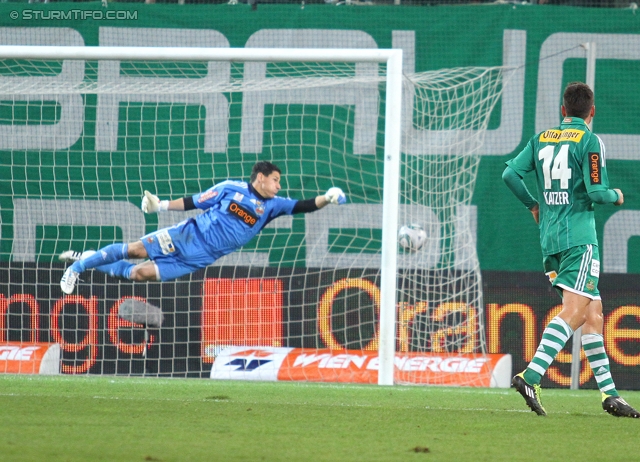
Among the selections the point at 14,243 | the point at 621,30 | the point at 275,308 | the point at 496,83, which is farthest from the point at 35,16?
the point at 621,30

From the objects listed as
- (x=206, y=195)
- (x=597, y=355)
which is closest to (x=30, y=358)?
(x=206, y=195)

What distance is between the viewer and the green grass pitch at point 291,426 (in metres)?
A: 3.69

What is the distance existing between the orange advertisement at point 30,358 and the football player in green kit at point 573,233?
5.08 m

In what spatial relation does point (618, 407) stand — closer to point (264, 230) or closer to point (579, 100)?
point (579, 100)

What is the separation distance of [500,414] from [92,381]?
304 centimetres

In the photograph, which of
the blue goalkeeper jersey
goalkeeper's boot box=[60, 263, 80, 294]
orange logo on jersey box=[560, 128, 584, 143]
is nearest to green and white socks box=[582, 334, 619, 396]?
orange logo on jersey box=[560, 128, 584, 143]

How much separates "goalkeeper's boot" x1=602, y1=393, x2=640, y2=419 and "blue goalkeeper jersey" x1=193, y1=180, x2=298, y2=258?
3.72 m

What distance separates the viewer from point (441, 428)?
451 centimetres

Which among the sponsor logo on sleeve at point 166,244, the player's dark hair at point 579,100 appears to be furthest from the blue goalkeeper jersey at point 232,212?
the player's dark hair at point 579,100

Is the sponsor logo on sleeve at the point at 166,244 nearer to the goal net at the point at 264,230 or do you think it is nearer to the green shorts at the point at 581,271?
the goal net at the point at 264,230

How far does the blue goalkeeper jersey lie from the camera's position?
835 cm

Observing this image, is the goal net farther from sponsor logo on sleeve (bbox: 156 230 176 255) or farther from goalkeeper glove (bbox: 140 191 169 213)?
goalkeeper glove (bbox: 140 191 169 213)

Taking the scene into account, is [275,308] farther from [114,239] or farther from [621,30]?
[621,30]

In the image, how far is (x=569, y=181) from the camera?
16.8ft
